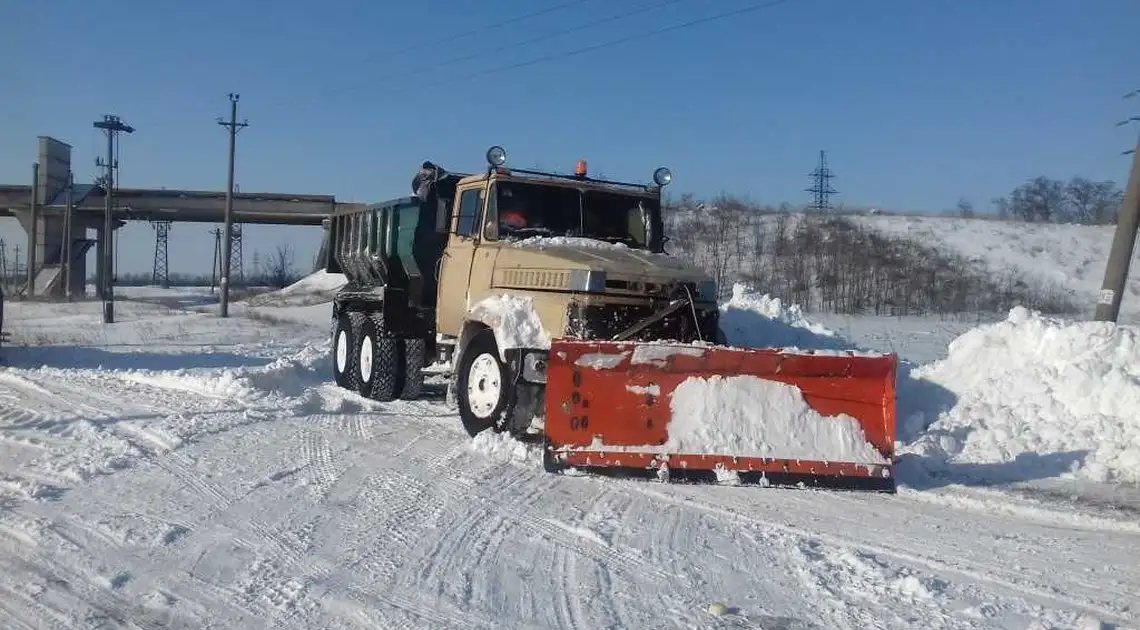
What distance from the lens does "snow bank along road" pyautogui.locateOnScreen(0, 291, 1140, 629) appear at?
15.1 feet

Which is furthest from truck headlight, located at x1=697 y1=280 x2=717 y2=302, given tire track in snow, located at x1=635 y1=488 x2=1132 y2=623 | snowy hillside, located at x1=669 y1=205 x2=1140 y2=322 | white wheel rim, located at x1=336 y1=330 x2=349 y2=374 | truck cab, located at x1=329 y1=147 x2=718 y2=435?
snowy hillside, located at x1=669 y1=205 x2=1140 y2=322

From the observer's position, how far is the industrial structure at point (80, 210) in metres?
58.7

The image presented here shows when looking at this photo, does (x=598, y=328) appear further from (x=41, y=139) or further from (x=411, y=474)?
(x=41, y=139)

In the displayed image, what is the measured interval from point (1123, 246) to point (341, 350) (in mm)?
12541

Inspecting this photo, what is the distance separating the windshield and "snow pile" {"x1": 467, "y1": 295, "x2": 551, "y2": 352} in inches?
38.1

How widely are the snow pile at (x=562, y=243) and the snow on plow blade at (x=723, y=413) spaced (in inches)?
68.3

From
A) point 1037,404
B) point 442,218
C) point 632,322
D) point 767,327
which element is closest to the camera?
point 632,322

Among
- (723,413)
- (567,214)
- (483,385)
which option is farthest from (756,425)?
(567,214)

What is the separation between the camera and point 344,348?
13.9m

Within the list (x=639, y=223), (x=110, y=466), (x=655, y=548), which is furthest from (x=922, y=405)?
(x=110, y=466)

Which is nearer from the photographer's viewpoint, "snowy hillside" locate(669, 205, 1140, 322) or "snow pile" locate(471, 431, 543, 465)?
"snow pile" locate(471, 431, 543, 465)

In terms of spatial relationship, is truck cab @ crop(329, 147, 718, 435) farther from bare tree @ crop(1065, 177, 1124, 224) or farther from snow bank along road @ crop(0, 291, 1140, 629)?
bare tree @ crop(1065, 177, 1124, 224)

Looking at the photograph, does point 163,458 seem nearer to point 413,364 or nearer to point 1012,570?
point 413,364

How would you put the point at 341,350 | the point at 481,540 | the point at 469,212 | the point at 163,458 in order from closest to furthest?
1. the point at 481,540
2. the point at 163,458
3. the point at 469,212
4. the point at 341,350
